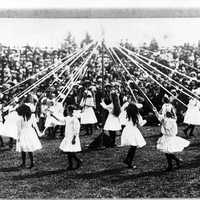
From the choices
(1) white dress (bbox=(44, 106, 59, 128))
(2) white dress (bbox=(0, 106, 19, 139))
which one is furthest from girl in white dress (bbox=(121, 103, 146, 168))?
(1) white dress (bbox=(44, 106, 59, 128))

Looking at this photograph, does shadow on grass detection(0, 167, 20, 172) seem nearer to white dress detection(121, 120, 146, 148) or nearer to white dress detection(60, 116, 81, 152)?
white dress detection(60, 116, 81, 152)

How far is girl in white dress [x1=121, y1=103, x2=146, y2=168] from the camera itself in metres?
9.55

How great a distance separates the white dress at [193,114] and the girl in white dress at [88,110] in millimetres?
2765

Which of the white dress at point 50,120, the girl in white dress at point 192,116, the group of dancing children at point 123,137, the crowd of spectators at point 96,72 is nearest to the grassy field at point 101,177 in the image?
the group of dancing children at point 123,137

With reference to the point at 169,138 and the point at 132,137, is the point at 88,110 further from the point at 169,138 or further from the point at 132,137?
the point at 169,138

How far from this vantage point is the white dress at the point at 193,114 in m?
12.4

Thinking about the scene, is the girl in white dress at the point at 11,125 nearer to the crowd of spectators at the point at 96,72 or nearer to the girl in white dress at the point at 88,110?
the crowd of spectators at the point at 96,72

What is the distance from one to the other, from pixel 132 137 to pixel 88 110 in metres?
3.61

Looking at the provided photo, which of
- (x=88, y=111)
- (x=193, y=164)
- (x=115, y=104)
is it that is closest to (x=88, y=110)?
(x=88, y=111)

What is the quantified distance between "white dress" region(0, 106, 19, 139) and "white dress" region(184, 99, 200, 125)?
4968 mm

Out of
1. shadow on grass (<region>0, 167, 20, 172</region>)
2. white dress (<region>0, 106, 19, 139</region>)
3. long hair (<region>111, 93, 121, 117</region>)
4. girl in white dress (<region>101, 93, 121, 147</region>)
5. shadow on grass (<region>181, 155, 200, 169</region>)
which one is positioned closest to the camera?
shadow on grass (<region>181, 155, 200, 169</region>)

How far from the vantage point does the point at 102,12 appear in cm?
899

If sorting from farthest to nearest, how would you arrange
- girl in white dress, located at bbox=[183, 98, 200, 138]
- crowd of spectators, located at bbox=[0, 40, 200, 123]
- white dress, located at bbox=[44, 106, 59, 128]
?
crowd of spectators, located at bbox=[0, 40, 200, 123], white dress, located at bbox=[44, 106, 59, 128], girl in white dress, located at bbox=[183, 98, 200, 138]

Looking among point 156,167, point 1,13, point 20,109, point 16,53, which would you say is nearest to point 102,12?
point 1,13
